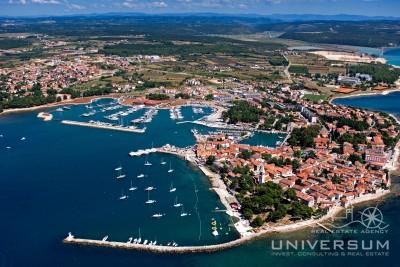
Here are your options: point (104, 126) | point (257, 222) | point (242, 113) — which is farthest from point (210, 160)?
point (104, 126)

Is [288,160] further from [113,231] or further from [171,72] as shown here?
[171,72]

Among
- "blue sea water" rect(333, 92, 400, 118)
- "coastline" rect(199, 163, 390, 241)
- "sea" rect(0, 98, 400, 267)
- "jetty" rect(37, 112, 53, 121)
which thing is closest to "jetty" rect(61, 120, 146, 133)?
"jetty" rect(37, 112, 53, 121)

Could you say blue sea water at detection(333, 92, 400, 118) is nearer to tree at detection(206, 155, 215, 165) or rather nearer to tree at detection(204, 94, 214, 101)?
tree at detection(204, 94, 214, 101)

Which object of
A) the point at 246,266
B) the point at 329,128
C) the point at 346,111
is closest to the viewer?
the point at 246,266

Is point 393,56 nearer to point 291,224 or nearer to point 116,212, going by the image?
point 291,224

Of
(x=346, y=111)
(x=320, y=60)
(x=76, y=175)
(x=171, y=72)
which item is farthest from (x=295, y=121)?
(x=320, y=60)

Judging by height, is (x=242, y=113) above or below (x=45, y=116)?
above
